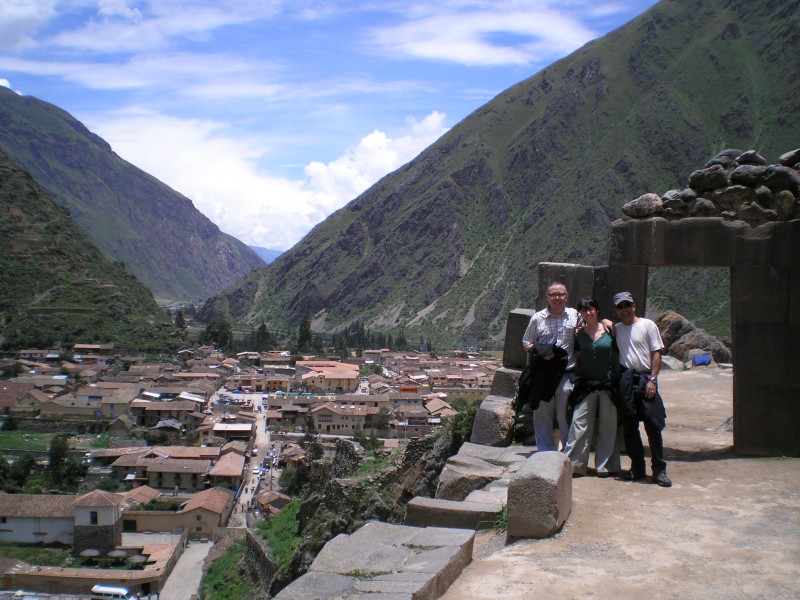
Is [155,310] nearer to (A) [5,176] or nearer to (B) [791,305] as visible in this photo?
(A) [5,176]

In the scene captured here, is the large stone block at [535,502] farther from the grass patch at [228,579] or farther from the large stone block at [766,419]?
the grass patch at [228,579]

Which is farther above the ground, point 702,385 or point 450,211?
point 450,211

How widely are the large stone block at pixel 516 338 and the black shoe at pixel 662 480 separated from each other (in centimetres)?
275

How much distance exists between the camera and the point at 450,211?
6378 inches

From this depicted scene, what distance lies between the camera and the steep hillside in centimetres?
12694

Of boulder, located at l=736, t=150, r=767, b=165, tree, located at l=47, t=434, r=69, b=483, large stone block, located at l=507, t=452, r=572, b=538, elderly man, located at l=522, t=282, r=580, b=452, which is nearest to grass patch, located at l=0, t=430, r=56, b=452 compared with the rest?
tree, located at l=47, t=434, r=69, b=483

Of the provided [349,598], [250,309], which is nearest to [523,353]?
[349,598]

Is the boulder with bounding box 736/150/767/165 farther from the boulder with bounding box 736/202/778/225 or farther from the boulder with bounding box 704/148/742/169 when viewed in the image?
the boulder with bounding box 736/202/778/225

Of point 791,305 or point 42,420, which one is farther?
point 42,420

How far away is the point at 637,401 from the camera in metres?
7.75

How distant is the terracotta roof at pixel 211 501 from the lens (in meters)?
33.1

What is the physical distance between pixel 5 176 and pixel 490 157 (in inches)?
3870

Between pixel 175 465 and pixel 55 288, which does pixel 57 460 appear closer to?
pixel 175 465

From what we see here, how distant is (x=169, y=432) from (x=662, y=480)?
5002 centimetres
